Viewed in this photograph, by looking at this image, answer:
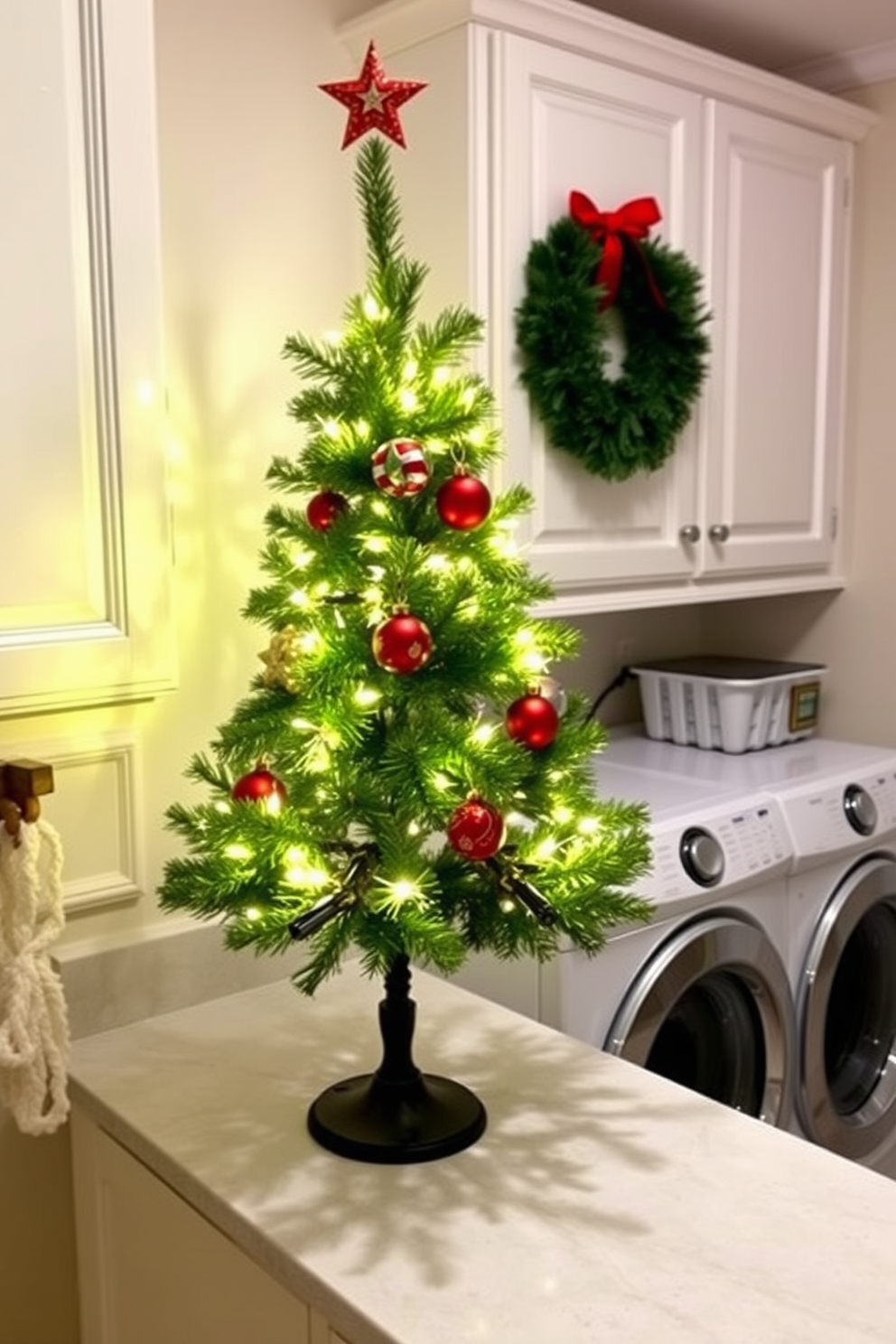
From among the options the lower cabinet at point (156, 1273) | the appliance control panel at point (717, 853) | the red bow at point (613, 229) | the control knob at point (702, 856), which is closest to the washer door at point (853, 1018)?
the appliance control panel at point (717, 853)

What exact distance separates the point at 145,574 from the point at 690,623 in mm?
1773

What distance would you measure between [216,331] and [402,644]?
0.77 m

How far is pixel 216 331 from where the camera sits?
1.74 metres

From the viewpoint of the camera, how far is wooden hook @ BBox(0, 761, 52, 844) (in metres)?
1.27

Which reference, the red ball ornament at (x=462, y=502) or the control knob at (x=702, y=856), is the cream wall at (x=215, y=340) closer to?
the red ball ornament at (x=462, y=502)

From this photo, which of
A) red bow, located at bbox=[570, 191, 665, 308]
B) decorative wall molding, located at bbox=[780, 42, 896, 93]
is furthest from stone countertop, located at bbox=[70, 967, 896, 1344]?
decorative wall molding, located at bbox=[780, 42, 896, 93]

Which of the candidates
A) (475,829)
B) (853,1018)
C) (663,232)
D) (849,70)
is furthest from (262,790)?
(849,70)

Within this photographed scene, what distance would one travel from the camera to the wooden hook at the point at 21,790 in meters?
1.27

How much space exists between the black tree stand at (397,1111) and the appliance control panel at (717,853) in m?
0.62

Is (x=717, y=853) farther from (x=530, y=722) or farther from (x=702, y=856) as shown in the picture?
(x=530, y=722)

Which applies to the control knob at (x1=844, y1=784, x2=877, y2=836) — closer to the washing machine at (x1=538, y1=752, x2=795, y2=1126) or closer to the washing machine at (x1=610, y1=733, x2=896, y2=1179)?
the washing machine at (x1=610, y1=733, x2=896, y2=1179)

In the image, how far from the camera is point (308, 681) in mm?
1240

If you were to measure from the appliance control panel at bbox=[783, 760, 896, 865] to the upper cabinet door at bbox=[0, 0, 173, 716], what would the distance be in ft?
4.12

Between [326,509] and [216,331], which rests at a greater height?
[216,331]
